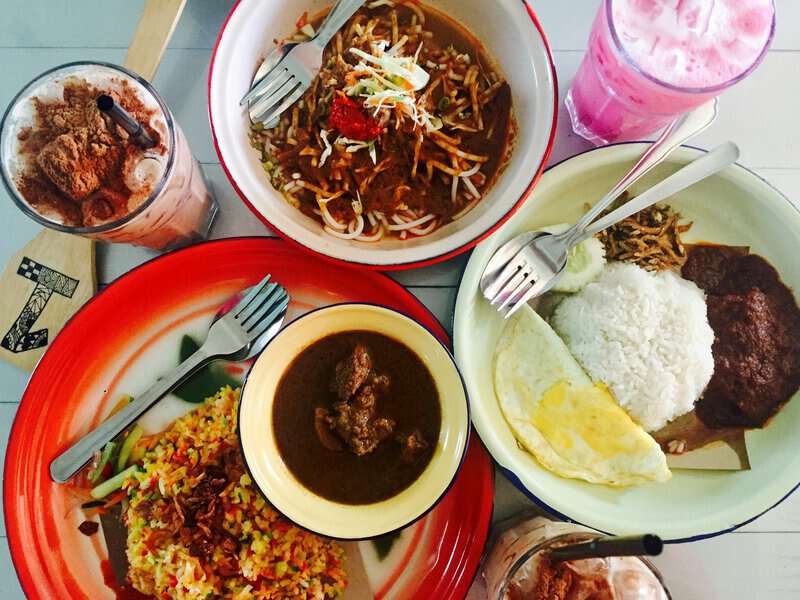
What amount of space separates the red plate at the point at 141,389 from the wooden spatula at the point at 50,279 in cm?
13

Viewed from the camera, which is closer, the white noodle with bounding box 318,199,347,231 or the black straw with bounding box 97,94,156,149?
the black straw with bounding box 97,94,156,149

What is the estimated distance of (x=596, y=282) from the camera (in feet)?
6.09

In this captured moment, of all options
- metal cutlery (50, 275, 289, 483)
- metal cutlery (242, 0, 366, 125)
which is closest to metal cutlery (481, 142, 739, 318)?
metal cutlery (50, 275, 289, 483)

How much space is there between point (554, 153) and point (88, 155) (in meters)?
1.34

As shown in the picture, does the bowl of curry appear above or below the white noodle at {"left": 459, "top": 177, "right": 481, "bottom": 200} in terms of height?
below

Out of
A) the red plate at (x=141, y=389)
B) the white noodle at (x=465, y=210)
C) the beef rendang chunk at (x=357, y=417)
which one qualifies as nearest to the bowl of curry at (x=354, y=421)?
the beef rendang chunk at (x=357, y=417)

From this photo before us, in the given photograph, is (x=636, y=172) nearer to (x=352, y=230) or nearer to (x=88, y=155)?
(x=352, y=230)

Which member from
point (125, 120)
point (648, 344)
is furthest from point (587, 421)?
point (125, 120)

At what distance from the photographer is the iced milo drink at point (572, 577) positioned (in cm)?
151

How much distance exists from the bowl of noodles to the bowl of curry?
8.9 inches

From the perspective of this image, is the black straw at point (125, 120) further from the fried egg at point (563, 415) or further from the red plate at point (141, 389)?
the fried egg at point (563, 415)

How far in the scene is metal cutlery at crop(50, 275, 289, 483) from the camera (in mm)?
1675

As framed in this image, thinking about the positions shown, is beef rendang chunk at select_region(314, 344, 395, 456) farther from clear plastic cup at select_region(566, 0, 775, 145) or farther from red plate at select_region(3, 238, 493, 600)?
clear plastic cup at select_region(566, 0, 775, 145)

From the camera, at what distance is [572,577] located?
154 centimetres
